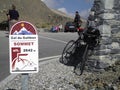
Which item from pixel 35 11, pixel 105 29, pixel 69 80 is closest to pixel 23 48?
pixel 69 80

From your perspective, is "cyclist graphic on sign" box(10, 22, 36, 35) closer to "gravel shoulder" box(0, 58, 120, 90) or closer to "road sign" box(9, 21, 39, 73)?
"road sign" box(9, 21, 39, 73)

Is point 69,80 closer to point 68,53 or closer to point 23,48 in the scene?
point 68,53

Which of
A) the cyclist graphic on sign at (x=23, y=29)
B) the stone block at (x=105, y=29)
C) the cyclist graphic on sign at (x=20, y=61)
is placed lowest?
the cyclist graphic on sign at (x=20, y=61)

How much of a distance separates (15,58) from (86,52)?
4988 millimetres

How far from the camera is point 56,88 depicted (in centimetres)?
1066

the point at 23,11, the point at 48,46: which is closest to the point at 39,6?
the point at 23,11

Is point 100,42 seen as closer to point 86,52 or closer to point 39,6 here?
point 86,52

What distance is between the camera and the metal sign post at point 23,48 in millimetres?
7484

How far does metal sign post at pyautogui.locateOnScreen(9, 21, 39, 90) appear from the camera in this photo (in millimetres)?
7484

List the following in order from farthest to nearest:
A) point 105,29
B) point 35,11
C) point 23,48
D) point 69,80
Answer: point 35,11, point 105,29, point 69,80, point 23,48

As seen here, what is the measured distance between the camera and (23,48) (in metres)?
7.46

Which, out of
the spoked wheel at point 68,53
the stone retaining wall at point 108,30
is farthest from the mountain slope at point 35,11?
the stone retaining wall at point 108,30

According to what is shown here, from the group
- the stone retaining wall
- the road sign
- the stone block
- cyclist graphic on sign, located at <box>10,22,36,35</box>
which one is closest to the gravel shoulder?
the stone retaining wall

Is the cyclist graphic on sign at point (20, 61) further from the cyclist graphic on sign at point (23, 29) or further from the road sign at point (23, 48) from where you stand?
the cyclist graphic on sign at point (23, 29)
